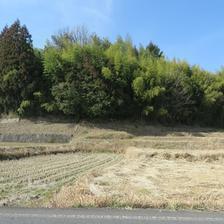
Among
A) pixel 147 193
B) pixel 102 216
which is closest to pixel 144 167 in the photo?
pixel 147 193

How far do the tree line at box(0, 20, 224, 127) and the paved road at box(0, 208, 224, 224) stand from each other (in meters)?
31.5

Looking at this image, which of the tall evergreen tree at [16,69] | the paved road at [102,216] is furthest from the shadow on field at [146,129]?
the paved road at [102,216]

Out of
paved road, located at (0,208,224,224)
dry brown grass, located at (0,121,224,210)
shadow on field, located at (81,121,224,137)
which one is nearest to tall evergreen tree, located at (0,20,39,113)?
dry brown grass, located at (0,121,224,210)

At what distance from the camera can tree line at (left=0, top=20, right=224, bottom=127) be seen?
132 feet

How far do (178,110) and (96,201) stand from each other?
3461 cm

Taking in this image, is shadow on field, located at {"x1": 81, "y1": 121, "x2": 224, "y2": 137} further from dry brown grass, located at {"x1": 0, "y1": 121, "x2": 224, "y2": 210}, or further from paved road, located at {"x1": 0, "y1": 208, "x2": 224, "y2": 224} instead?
paved road, located at {"x1": 0, "y1": 208, "x2": 224, "y2": 224}

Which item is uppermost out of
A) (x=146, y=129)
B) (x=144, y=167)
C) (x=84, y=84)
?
(x=84, y=84)

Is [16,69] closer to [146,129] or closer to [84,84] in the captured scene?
[84,84]

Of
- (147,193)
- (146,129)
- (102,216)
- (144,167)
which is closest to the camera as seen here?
(102,216)

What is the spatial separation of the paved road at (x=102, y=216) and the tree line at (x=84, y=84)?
31458mm

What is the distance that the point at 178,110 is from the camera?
4288cm

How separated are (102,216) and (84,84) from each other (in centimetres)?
3315

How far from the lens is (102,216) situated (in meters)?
7.62

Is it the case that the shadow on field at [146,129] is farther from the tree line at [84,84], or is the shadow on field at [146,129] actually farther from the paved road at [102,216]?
the paved road at [102,216]
